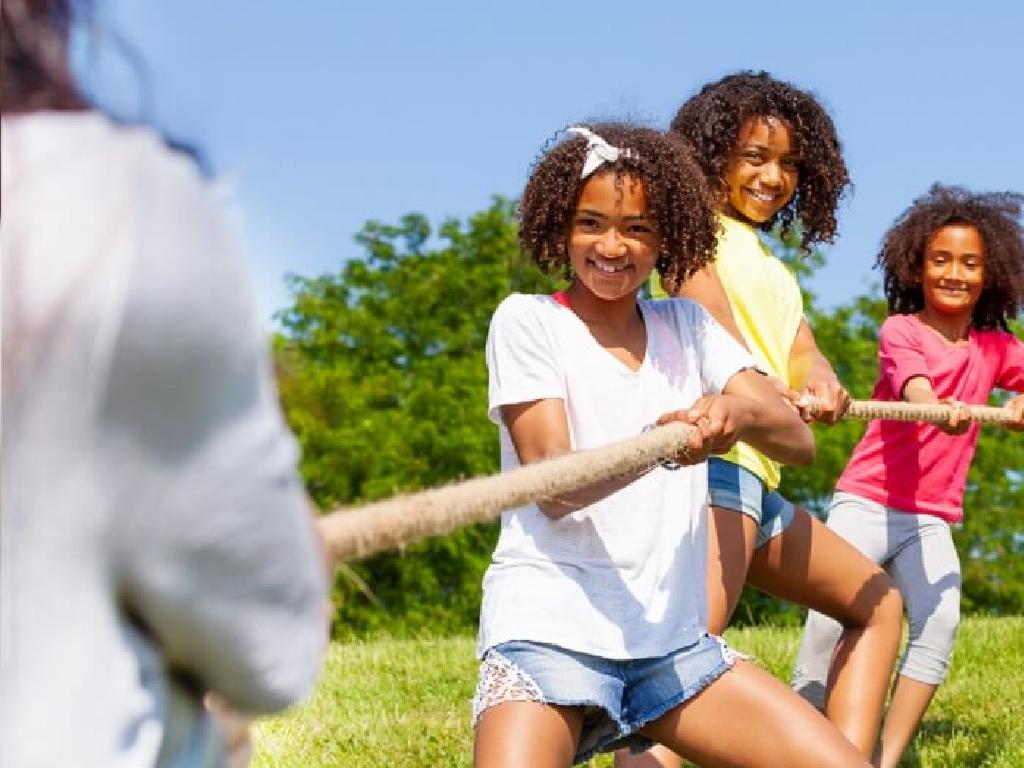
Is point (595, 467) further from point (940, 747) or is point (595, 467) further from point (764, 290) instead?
point (940, 747)

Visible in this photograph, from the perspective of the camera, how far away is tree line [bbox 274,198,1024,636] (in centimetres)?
2436

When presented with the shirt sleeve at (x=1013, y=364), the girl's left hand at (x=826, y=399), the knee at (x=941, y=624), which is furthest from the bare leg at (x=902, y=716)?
the girl's left hand at (x=826, y=399)

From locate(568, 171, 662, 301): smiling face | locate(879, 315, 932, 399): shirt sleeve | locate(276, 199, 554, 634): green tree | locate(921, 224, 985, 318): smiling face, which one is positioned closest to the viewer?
locate(568, 171, 662, 301): smiling face

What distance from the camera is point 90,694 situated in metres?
1.01

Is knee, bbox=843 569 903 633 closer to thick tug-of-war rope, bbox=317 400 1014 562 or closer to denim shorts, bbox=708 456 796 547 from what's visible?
denim shorts, bbox=708 456 796 547

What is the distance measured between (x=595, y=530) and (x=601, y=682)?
29 cm

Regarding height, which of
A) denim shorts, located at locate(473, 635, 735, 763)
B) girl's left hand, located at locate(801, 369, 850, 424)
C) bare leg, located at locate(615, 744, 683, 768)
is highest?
girl's left hand, located at locate(801, 369, 850, 424)

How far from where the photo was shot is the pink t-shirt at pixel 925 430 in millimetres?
5180

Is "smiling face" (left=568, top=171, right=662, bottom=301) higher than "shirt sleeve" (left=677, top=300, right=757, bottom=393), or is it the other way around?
"smiling face" (left=568, top=171, right=662, bottom=301)

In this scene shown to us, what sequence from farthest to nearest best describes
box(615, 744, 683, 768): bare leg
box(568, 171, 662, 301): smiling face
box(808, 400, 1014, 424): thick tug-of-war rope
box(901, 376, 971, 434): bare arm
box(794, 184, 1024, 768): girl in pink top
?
box(794, 184, 1024, 768): girl in pink top, box(901, 376, 971, 434): bare arm, box(808, 400, 1014, 424): thick tug-of-war rope, box(615, 744, 683, 768): bare leg, box(568, 171, 662, 301): smiling face

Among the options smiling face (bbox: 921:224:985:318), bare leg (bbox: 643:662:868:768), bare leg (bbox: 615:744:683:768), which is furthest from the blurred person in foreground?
smiling face (bbox: 921:224:985:318)

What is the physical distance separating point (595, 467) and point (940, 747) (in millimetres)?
3553

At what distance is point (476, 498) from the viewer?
1.71 metres

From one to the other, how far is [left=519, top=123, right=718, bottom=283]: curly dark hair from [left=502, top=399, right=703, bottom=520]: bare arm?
567mm
